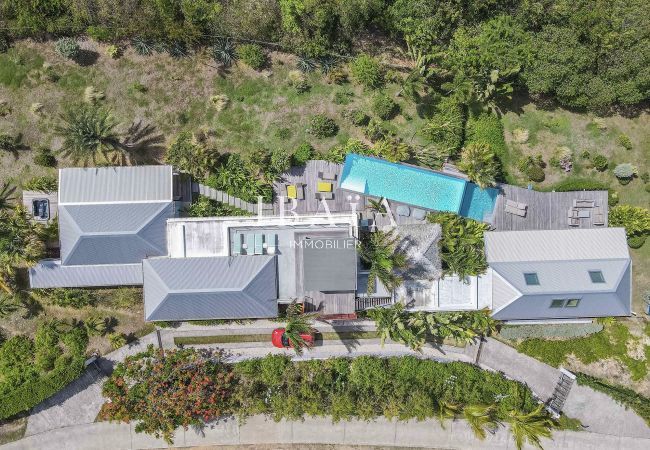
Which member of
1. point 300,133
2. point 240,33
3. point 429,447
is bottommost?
point 429,447

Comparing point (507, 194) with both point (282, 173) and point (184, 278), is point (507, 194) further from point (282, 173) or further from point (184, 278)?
point (184, 278)

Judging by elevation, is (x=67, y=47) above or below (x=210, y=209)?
above

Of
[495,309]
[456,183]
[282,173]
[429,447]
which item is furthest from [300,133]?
[429,447]

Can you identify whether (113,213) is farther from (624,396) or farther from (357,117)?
(624,396)

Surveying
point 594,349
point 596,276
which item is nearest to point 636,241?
point 596,276

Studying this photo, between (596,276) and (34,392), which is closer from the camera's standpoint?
(596,276)

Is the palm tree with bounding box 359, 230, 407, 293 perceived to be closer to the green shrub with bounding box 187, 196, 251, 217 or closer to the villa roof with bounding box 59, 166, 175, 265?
the green shrub with bounding box 187, 196, 251, 217
